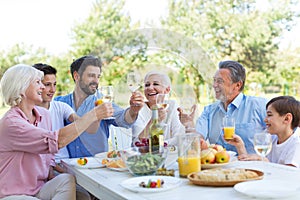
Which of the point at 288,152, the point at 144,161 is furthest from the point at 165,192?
the point at 288,152

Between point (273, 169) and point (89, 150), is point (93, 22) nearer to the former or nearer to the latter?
point (89, 150)

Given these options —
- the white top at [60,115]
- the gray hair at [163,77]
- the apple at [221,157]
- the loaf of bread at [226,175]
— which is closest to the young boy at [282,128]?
the apple at [221,157]

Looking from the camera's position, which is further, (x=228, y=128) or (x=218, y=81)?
(x=218, y=81)

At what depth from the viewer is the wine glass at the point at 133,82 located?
Result: 6.95ft

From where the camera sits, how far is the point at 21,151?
2002 millimetres

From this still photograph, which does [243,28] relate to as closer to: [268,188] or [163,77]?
[163,77]

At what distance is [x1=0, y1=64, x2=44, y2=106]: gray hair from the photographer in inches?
80.7

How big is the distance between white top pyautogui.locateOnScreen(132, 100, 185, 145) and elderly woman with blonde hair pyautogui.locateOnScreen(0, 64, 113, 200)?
0.18 m

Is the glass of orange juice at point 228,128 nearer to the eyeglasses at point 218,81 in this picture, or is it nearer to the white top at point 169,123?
the white top at point 169,123

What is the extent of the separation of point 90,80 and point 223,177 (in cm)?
124

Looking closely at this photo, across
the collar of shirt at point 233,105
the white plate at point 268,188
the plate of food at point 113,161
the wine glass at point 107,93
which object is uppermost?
the wine glass at point 107,93

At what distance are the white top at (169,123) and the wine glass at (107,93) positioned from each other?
188mm

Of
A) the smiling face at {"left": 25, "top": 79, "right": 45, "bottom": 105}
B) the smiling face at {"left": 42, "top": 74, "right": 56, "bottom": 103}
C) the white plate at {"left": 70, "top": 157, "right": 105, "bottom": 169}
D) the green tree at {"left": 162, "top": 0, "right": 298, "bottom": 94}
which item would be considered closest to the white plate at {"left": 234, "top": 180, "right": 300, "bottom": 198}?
the white plate at {"left": 70, "top": 157, "right": 105, "bottom": 169}

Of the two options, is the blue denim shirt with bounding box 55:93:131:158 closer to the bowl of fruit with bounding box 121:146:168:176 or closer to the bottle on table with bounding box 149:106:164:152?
the bottle on table with bounding box 149:106:164:152
